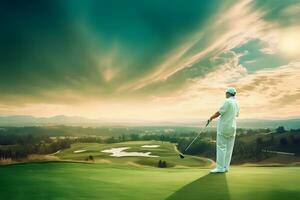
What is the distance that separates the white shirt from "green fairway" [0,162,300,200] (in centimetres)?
76

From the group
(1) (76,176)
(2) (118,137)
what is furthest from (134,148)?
A: (1) (76,176)

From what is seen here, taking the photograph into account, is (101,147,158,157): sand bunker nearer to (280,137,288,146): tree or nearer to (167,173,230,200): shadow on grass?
(280,137,288,146): tree

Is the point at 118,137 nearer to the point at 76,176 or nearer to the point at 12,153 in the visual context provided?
the point at 12,153

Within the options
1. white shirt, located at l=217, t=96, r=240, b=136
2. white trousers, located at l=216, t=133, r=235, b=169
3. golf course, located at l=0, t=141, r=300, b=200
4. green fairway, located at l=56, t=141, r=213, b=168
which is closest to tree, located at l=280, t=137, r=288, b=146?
green fairway, located at l=56, t=141, r=213, b=168

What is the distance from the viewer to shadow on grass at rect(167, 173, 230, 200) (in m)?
5.43

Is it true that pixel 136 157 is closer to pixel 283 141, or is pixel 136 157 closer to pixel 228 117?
pixel 283 141

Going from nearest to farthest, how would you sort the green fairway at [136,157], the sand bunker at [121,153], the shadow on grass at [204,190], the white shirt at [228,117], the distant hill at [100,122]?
1. the shadow on grass at [204,190]
2. the white shirt at [228,117]
3. the distant hill at [100,122]
4. the green fairway at [136,157]
5. the sand bunker at [121,153]

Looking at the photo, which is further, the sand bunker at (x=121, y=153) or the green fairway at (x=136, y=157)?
the sand bunker at (x=121, y=153)

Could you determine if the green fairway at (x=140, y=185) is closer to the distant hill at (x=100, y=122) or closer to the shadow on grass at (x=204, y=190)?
the shadow on grass at (x=204, y=190)

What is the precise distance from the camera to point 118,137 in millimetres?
16672

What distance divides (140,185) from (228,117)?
2260 mm

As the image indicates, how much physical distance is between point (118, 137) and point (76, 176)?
9.76 metres

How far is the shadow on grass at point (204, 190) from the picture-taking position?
17.8ft

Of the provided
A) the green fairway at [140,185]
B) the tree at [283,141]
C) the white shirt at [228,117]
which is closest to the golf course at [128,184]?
the green fairway at [140,185]
